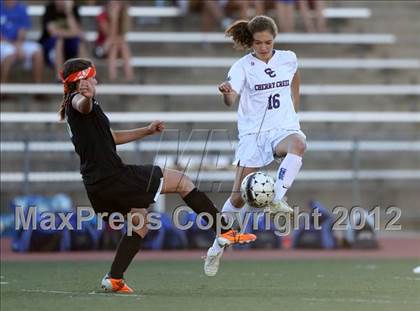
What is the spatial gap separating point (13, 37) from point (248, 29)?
9.10 metres

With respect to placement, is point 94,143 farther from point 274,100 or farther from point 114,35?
point 114,35

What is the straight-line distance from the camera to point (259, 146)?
9.17m

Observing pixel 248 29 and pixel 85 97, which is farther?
pixel 248 29

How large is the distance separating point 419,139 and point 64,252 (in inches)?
224

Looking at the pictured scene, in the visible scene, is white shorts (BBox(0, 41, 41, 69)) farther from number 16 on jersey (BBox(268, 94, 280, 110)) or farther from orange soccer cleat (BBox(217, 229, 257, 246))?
orange soccer cleat (BBox(217, 229, 257, 246))

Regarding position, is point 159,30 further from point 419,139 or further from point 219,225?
point 219,225

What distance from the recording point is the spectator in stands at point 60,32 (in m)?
17.4

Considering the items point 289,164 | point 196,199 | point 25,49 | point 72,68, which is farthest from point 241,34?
point 25,49

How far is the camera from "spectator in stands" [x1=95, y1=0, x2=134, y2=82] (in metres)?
17.7

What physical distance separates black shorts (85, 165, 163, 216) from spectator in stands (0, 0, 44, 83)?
9522 mm

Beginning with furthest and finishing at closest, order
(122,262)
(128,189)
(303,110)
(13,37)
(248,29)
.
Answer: (303,110)
(13,37)
(248,29)
(122,262)
(128,189)

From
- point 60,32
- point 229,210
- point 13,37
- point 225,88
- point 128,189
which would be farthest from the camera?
point 13,37

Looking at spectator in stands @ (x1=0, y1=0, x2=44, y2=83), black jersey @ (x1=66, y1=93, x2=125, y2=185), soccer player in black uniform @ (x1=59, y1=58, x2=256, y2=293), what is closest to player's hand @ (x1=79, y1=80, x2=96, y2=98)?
soccer player in black uniform @ (x1=59, y1=58, x2=256, y2=293)

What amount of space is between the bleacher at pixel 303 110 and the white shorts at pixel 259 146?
5212 mm
